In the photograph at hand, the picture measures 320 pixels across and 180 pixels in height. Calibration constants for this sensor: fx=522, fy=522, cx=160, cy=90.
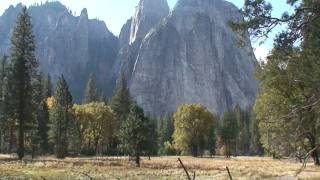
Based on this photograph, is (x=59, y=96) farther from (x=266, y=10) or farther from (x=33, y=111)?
(x=266, y=10)

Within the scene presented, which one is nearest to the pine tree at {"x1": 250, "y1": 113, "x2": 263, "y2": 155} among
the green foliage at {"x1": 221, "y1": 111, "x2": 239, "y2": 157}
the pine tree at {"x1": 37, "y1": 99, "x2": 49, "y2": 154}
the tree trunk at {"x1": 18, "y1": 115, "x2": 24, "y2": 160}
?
the green foliage at {"x1": 221, "y1": 111, "x2": 239, "y2": 157}

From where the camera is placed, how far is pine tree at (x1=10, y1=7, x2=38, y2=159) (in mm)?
65938

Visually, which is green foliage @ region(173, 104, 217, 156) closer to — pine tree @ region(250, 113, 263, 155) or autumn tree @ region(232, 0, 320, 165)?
pine tree @ region(250, 113, 263, 155)

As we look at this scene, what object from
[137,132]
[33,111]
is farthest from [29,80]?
[137,132]

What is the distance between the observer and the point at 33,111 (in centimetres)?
6794

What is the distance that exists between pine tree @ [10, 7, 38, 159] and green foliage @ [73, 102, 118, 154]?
3503 cm

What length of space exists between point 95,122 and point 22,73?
3998 cm

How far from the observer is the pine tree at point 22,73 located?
65938 millimetres

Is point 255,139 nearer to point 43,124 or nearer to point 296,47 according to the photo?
point 43,124

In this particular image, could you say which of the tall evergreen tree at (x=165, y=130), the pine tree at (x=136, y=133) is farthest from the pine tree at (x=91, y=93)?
the pine tree at (x=136, y=133)

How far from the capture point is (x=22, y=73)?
66938 millimetres

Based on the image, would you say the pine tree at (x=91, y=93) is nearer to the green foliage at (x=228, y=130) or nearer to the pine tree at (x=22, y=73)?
the green foliage at (x=228, y=130)

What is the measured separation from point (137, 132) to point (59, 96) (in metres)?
28.9

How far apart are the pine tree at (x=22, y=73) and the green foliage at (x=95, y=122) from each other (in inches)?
1379
